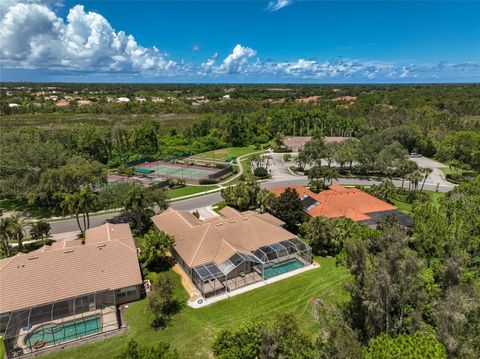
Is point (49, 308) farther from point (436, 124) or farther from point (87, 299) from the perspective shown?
point (436, 124)

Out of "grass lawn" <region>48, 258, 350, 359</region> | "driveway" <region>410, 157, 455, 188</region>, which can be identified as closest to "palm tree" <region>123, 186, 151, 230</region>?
"grass lawn" <region>48, 258, 350, 359</region>

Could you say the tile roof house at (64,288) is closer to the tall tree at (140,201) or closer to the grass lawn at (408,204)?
the tall tree at (140,201)

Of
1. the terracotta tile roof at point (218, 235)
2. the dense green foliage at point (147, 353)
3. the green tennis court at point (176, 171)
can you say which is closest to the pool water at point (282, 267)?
the terracotta tile roof at point (218, 235)

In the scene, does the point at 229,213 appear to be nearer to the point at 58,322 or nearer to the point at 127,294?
the point at 127,294

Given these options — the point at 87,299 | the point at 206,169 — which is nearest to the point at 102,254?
the point at 87,299

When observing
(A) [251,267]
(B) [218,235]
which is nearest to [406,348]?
(A) [251,267]

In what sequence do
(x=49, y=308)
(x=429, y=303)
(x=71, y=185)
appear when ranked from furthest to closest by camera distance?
1. (x=71, y=185)
2. (x=49, y=308)
3. (x=429, y=303)

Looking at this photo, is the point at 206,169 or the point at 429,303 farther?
the point at 206,169
